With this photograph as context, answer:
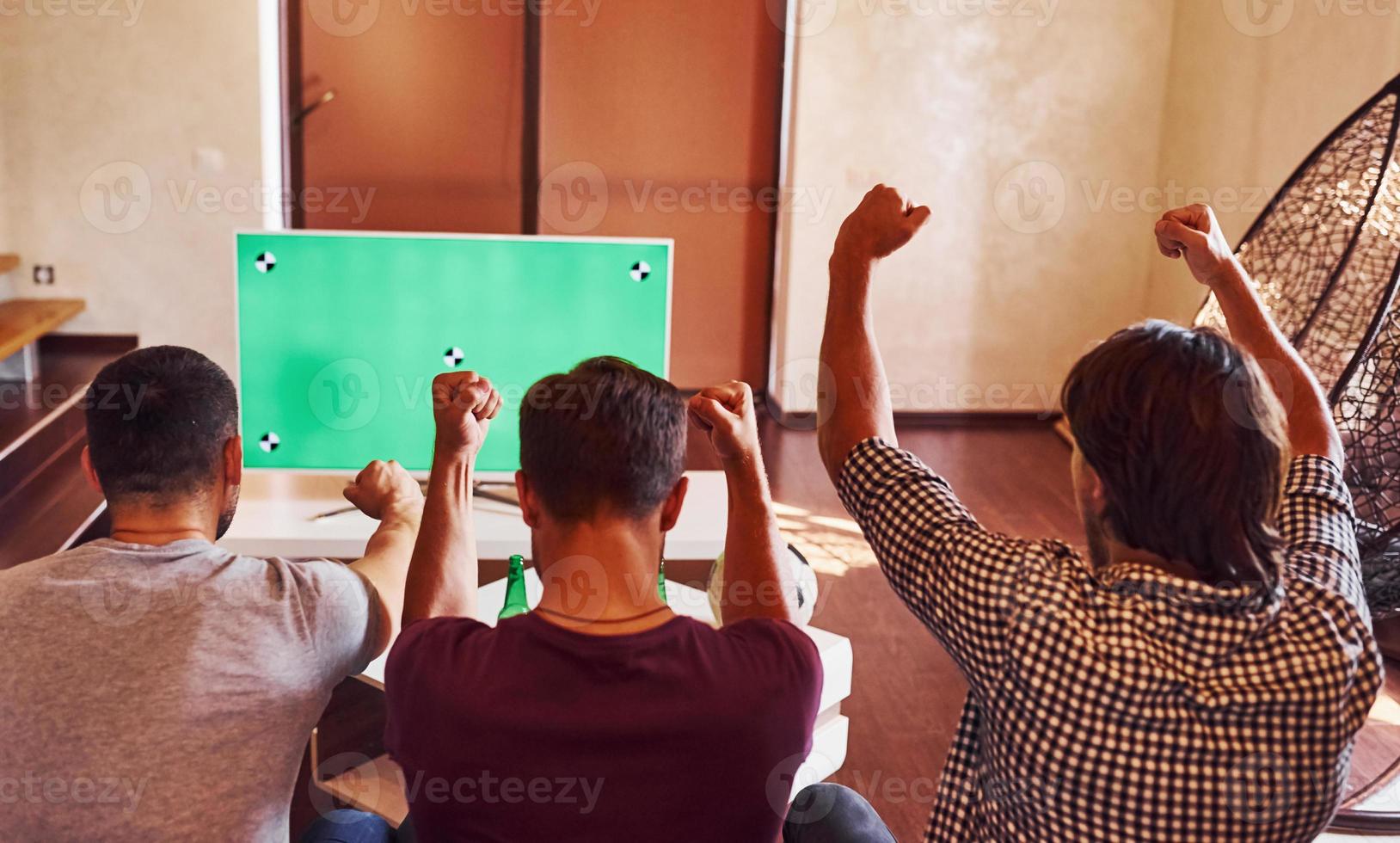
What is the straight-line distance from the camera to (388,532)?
58.7 inches

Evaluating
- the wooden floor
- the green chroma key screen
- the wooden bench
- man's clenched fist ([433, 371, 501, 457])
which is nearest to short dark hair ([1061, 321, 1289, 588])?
man's clenched fist ([433, 371, 501, 457])

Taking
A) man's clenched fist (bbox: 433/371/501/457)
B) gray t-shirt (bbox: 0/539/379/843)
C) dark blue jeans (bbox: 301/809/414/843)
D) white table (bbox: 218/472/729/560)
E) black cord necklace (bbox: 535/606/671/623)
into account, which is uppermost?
man's clenched fist (bbox: 433/371/501/457)

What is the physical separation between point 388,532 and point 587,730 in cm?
52

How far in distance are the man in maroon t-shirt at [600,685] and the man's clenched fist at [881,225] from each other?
23cm

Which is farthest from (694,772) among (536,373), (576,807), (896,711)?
(896,711)

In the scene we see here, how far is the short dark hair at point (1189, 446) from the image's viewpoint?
0.97 m

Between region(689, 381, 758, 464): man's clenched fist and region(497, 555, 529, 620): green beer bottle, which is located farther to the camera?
region(497, 555, 529, 620): green beer bottle

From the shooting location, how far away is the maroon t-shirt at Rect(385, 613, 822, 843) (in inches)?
41.8

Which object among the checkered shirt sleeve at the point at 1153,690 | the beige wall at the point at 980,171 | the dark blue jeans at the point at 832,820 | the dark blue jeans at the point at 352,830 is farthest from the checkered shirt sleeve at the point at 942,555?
the beige wall at the point at 980,171

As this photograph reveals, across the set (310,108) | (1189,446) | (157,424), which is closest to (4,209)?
(310,108)

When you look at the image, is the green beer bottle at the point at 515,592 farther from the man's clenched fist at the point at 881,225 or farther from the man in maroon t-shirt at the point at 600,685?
the man's clenched fist at the point at 881,225

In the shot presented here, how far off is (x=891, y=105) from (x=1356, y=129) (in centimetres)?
223

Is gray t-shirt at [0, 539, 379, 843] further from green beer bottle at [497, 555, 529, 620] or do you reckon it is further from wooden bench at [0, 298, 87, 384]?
wooden bench at [0, 298, 87, 384]

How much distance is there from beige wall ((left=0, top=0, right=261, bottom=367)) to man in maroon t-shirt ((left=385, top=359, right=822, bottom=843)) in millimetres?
4034
